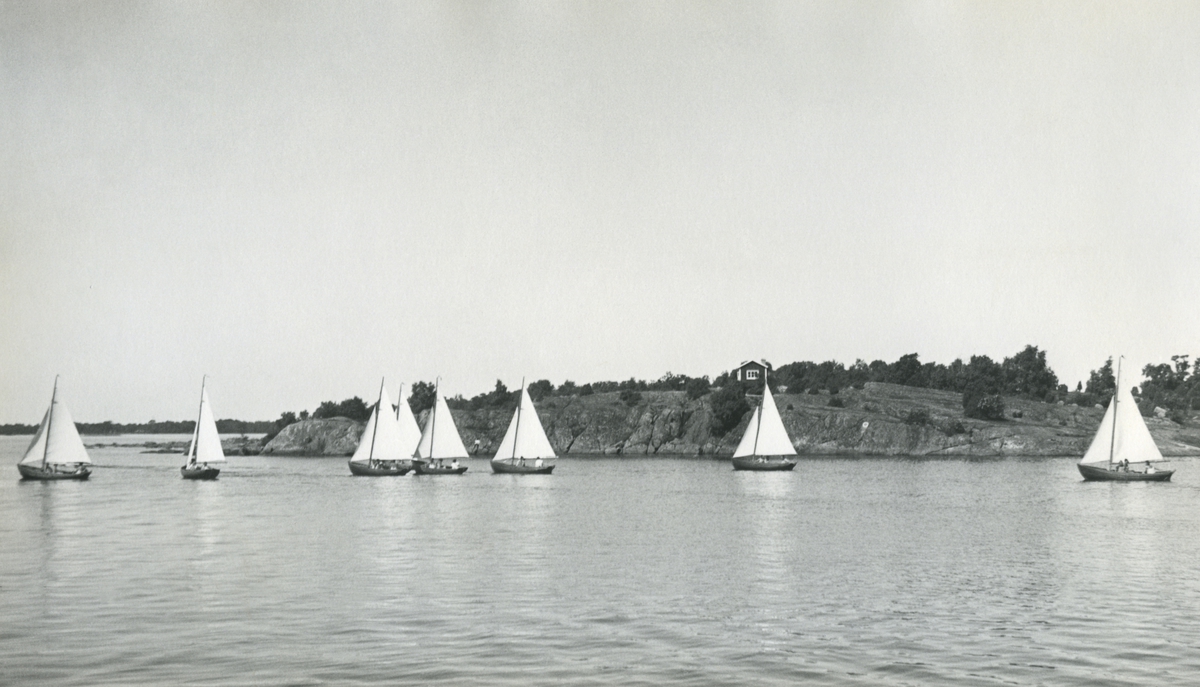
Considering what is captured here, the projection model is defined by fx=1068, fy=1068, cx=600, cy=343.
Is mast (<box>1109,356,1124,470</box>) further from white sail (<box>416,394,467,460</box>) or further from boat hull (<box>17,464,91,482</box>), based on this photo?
boat hull (<box>17,464,91,482</box>)

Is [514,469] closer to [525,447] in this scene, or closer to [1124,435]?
[525,447]

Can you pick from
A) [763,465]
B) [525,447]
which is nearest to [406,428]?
[525,447]

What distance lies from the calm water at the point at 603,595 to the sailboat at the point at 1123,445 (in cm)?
2267

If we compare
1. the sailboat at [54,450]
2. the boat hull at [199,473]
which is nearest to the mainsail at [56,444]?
the sailboat at [54,450]

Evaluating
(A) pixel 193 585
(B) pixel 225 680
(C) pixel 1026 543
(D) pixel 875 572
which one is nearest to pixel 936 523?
(C) pixel 1026 543

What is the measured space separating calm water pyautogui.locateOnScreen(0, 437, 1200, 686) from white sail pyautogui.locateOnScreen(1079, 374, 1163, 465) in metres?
22.5

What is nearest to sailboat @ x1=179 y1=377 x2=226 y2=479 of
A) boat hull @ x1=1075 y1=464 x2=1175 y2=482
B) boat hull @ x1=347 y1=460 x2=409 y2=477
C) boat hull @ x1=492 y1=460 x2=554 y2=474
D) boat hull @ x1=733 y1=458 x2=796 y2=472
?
boat hull @ x1=347 y1=460 x2=409 y2=477

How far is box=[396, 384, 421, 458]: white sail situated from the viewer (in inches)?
4739

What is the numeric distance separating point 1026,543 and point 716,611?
1039 inches

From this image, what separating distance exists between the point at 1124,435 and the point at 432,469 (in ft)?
232

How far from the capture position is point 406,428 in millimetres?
129375

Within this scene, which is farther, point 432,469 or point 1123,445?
point 432,469

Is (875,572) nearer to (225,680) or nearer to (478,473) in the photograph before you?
(225,680)

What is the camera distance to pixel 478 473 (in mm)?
135500
